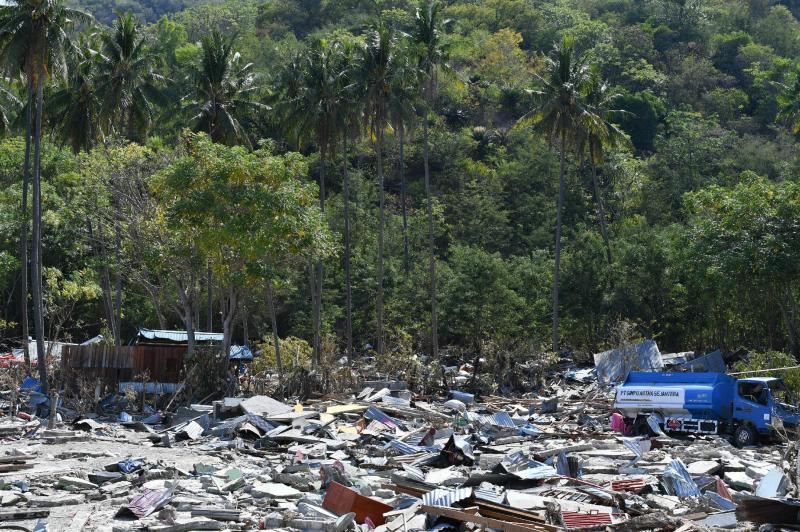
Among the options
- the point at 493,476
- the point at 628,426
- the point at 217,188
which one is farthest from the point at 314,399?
the point at 493,476

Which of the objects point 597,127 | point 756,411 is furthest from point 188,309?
point 597,127

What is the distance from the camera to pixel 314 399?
1121 inches

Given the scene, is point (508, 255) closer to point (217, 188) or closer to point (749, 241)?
point (749, 241)

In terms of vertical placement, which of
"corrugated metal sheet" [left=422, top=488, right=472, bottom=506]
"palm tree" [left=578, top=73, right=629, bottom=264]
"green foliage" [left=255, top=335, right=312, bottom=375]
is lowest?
"corrugated metal sheet" [left=422, top=488, right=472, bottom=506]

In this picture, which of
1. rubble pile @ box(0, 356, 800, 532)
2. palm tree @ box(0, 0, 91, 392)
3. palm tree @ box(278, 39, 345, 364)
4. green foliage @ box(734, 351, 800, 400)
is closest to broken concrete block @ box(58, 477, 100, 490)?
rubble pile @ box(0, 356, 800, 532)

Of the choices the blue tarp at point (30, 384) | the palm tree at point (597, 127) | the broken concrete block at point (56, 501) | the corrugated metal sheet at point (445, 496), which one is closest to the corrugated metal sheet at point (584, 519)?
the corrugated metal sheet at point (445, 496)

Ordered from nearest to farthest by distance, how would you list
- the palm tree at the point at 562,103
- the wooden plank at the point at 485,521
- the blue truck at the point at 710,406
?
the wooden plank at the point at 485,521
the blue truck at the point at 710,406
the palm tree at the point at 562,103

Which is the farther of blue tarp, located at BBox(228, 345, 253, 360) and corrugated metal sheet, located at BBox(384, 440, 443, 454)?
blue tarp, located at BBox(228, 345, 253, 360)

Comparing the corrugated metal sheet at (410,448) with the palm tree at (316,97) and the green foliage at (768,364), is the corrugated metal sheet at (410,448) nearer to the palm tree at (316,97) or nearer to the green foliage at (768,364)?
the green foliage at (768,364)

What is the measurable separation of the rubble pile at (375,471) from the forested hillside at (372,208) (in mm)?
7171

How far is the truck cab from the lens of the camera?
885 inches

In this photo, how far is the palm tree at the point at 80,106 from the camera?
39250mm

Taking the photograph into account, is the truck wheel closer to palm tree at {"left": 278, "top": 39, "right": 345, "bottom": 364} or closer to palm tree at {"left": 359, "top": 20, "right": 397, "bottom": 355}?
palm tree at {"left": 359, "top": 20, "right": 397, "bottom": 355}

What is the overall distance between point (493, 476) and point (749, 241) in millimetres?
24024
